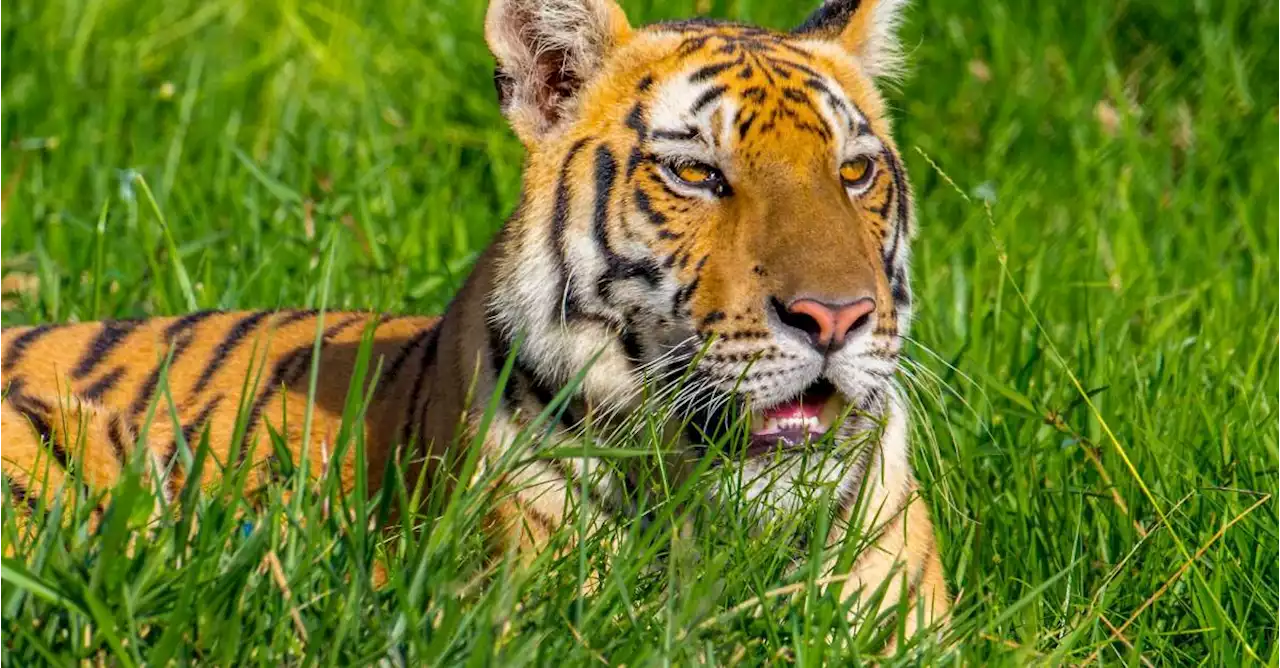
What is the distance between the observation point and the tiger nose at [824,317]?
2830 millimetres

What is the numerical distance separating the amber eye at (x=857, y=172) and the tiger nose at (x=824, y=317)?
0.39 meters

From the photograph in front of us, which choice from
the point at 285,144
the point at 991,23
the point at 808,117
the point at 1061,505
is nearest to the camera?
the point at 808,117

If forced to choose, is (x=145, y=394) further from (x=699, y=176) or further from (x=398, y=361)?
(x=699, y=176)

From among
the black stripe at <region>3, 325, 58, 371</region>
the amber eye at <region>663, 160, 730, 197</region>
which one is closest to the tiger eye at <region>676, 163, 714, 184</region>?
the amber eye at <region>663, 160, 730, 197</region>

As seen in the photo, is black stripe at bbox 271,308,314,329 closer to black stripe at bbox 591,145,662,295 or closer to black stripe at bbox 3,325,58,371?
black stripe at bbox 3,325,58,371

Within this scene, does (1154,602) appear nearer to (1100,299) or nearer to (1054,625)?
(1054,625)

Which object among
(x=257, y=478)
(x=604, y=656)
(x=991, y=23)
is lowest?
(x=257, y=478)

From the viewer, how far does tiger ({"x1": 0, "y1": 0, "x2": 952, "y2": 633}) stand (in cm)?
290

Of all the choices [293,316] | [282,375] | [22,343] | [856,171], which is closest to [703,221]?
[856,171]

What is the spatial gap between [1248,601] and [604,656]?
122cm

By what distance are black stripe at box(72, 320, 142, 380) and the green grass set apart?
0.24 metres

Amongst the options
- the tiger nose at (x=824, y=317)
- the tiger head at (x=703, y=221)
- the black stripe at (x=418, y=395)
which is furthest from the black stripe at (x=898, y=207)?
the black stripe at (x=418, y=395)

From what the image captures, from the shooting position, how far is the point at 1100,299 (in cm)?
460

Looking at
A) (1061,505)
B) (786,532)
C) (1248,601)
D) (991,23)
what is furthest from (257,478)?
(991,23)
